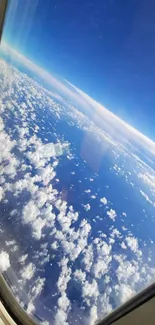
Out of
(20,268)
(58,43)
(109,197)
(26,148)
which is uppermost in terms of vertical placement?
(58,43)

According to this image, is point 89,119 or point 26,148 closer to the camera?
point 89,119

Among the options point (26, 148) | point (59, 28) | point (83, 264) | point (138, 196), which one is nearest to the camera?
point (138, 196)

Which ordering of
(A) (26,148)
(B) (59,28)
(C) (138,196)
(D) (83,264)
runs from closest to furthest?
(C) (138,196) < (D) (83,264) < (B) (59,28) < (A) (26,148)

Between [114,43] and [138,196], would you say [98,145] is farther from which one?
[114,43]

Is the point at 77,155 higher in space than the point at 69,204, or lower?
higher

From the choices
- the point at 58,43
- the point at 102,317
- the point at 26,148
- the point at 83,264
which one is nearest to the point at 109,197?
the point at 83,264
